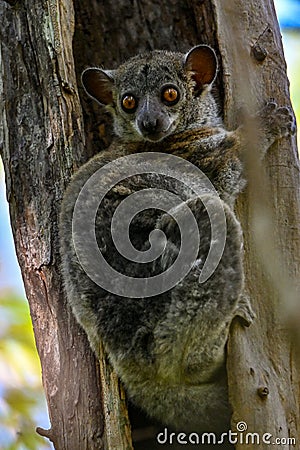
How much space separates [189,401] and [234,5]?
248 cm

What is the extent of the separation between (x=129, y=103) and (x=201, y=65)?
56 centimetres

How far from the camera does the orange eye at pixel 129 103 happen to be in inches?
193

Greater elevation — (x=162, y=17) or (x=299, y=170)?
(x=162, y=17)

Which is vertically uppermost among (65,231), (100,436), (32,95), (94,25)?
(94,25)

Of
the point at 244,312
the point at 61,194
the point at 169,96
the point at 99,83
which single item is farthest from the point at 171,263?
the point at 99,83

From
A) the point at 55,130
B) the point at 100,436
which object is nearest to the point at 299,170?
the point at 55,130

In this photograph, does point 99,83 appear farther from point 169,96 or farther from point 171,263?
point 171,263

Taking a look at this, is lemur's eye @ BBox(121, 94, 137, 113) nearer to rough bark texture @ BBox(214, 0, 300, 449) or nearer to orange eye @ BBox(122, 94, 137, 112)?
orange eye @ BBox(122, 94, 137, 112)

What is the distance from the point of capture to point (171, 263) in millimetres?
3906

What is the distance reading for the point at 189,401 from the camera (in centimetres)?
387

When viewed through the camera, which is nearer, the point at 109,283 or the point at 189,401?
the point at 189,401

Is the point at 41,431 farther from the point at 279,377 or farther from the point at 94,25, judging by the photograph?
the point at 94,25

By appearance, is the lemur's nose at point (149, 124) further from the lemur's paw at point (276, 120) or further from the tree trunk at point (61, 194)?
the lemur's paw at point (276, 120)

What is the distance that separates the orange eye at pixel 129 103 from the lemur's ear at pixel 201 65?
0.43 meters
